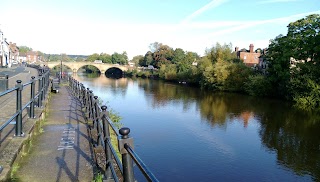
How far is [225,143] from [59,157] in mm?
13458

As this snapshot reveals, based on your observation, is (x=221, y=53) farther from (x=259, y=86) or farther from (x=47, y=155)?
(x=47, y=155)

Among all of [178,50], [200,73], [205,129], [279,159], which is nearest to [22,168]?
[279,159]

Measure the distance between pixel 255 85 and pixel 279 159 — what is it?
27728mm

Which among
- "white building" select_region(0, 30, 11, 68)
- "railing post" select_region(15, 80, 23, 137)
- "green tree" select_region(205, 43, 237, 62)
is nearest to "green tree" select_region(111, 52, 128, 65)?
"white building" select_region(0, 30, 11, 68)

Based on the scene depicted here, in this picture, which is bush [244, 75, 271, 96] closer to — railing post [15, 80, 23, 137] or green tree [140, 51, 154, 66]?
railing post [15, 80, 23, 137]

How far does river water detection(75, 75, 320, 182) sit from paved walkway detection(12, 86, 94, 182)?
220 inches

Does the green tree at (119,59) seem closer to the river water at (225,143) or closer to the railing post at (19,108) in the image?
the river water at (225,143)

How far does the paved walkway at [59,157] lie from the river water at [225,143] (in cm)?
560

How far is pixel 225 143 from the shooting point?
55.9ft

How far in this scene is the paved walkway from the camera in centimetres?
423

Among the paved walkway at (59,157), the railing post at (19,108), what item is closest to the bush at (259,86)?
the paved walkway at (59,157)

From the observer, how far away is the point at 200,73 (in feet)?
179

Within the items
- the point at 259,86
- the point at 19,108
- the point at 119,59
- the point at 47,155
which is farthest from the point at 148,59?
the point at 19,108

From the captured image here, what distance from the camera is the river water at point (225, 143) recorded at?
1289 centimetres
